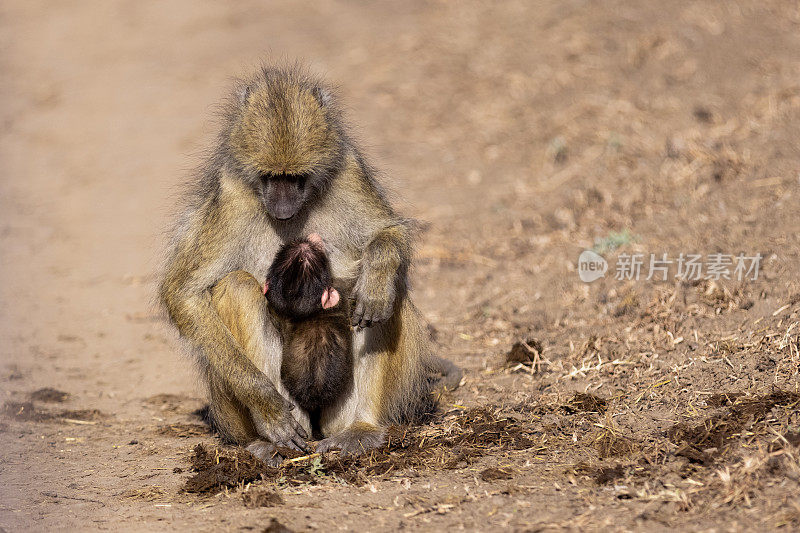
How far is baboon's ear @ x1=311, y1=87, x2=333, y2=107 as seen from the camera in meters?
4.97

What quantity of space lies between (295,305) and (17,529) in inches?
68.0

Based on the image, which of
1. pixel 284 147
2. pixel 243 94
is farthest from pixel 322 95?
pixel 284 147

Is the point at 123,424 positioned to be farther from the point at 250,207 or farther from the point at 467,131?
the point at 467,131

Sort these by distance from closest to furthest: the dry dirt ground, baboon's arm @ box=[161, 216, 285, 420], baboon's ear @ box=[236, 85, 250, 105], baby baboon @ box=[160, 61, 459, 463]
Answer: the dry dirt ground → baby baboon @ box=[160, 61, 459, 463] → baboon's arm @ box=[161, 216, 285, 420] → baboon's ear @ box=[236, 85, 250, 105]

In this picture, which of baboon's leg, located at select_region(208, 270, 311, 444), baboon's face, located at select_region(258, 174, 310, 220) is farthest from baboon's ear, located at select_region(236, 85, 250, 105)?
baboon's leg, located at select_region(208, 270, 311, 444)

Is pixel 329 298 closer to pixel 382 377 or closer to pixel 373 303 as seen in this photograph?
pixel 373 303

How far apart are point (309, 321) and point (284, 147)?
99cm

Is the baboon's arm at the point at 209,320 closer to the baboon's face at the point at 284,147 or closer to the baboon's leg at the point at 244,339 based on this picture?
the baboon's leg at the point at 244,339

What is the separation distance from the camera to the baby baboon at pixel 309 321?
482cm

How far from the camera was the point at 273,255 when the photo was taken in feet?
16.5

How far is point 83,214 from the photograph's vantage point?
11031mm

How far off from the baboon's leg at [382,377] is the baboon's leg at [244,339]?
1.09 ft

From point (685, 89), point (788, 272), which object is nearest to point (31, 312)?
point (788, 272)

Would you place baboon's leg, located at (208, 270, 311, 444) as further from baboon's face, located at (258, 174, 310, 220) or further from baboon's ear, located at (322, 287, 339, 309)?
Result: baboon's face, located at (258, 174, 310, 220)
